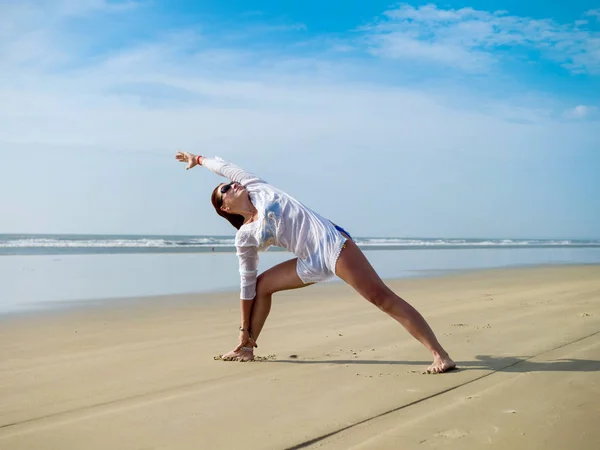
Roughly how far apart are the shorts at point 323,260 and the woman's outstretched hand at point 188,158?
1.32 metres

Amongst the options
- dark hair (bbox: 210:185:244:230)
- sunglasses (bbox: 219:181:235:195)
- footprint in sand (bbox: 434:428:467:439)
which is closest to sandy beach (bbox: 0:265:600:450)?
footprint in sand (bbox: 434:428:467:439)

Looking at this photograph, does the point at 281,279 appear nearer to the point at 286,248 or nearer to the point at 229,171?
the point at 286,248

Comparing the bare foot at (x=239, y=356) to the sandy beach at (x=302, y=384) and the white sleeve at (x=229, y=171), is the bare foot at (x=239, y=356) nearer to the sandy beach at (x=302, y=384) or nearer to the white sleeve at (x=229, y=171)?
the sandy beach at (x=302, y=384)

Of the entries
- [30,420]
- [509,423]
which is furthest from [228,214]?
[509,423]

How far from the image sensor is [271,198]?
14.2ft

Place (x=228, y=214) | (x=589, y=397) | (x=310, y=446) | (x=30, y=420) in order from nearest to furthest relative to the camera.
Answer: (x=310, y=446)
(x=30, y=420)
(x=589, y=397)
(x=228, y=214)

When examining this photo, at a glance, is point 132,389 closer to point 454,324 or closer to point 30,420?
point 30,420

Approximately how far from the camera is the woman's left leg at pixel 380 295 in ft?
13.6

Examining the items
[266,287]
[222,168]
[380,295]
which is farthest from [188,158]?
[380,295]

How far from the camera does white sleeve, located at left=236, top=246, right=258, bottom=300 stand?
4.57 m

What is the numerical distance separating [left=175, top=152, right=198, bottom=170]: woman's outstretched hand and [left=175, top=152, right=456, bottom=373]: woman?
22cm

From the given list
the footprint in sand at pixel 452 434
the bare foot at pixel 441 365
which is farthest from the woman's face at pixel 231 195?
the footprint in sand at pixel 452 434

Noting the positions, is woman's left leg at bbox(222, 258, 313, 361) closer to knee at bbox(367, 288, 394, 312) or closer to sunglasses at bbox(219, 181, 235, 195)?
knee at bbox(367, 288, 394, 312)

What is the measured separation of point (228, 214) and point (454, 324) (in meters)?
2.99
